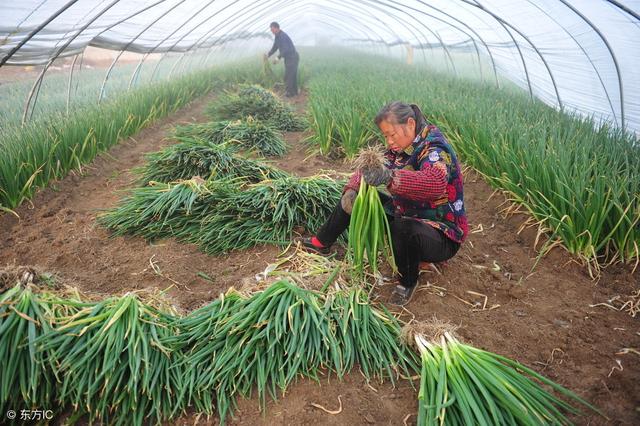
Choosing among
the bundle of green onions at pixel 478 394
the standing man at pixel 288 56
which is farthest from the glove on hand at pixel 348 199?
the standing man at pixel 288 56

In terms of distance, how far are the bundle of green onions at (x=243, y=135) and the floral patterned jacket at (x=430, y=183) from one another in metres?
2.44

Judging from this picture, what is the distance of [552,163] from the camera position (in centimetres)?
259

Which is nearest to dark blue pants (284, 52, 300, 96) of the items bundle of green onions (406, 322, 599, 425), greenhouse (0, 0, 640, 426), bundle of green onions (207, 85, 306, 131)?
bundle of green onions (207, 85, 306, 131)

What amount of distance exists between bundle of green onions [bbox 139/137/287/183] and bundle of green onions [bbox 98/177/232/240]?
42 cm

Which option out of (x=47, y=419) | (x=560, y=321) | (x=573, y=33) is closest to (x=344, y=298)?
(x=560, y=321)

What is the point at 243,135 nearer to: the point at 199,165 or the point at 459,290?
the point at 199,165

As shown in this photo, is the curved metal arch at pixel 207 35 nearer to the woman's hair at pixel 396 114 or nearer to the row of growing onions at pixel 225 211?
the row of growing onions at pixel 225 211

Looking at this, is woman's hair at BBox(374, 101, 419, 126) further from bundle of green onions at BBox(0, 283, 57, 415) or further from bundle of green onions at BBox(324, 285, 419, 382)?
bundle of green onions at BBox(0, 283, 57, 415)

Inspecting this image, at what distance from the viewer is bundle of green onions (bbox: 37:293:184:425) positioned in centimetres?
150

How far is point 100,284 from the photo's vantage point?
2.35 m

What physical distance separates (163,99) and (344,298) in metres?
5.38

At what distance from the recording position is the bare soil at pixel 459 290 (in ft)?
5.20

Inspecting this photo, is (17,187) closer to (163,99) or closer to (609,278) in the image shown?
(163,99)

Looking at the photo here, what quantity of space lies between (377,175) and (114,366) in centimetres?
125
